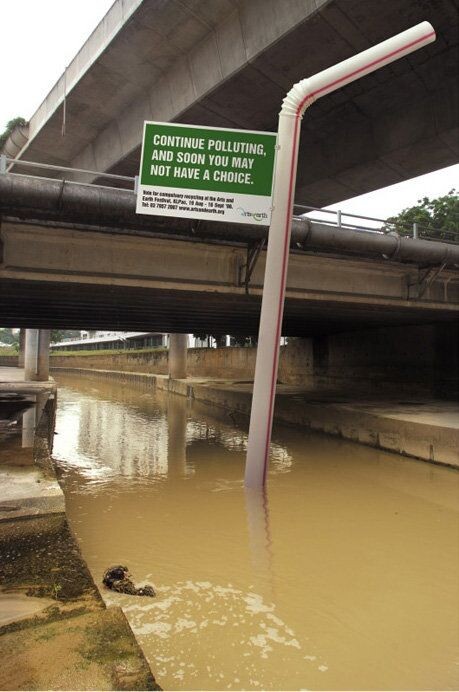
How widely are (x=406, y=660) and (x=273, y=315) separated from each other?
4550 millimetres

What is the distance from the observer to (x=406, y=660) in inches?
155

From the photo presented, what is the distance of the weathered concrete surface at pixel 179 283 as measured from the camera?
31.0 ft

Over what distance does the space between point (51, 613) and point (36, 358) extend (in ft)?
96.7

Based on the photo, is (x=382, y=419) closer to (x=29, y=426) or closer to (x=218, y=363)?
(x=29, y=426)

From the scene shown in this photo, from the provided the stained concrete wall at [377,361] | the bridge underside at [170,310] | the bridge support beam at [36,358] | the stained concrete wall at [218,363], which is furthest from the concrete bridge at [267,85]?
the bridge support beam at [36,358]

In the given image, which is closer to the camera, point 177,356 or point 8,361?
point 177,356

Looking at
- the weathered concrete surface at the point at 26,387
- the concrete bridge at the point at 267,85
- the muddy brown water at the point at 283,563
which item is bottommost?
the weathered concrete surface at the point at 26,387

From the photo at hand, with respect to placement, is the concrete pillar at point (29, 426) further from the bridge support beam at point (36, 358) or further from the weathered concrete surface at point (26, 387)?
the bridge support beam at point (36, 358)

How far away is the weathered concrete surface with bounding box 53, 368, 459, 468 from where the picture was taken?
11.3 m

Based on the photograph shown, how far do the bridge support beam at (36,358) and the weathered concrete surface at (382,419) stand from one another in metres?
14.2

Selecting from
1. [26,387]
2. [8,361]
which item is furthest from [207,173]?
[8,361]

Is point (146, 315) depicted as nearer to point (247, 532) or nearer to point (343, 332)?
point (343, 332)

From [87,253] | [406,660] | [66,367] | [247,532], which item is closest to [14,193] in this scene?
Result: [87,253]

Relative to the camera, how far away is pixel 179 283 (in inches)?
412
